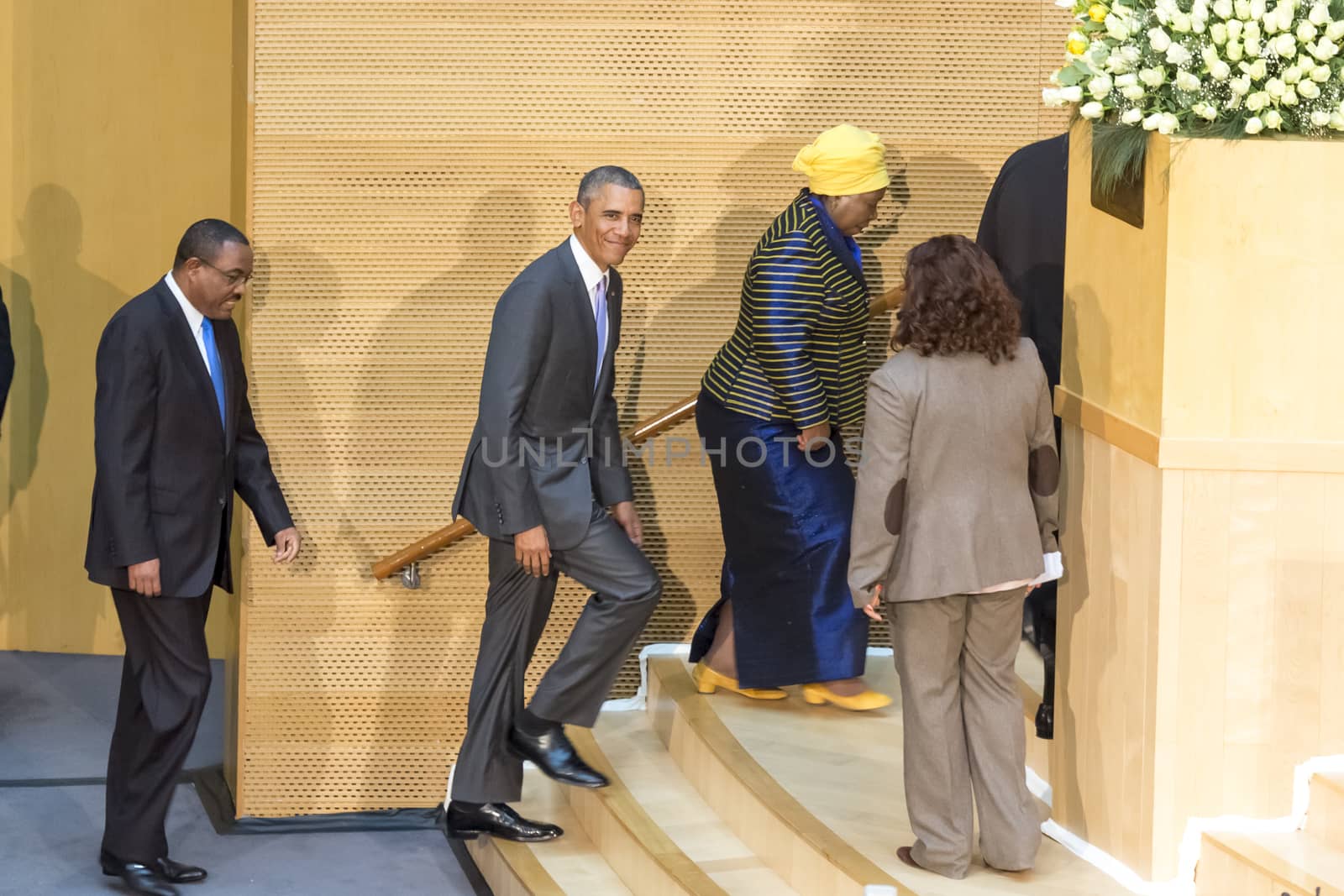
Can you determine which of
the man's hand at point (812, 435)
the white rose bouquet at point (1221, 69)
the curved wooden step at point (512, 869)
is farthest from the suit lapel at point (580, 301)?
the white rose bouquet at point (1221, 69)

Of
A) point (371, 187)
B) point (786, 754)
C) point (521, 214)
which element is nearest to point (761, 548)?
point (786, 754)

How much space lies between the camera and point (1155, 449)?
11.3 feet

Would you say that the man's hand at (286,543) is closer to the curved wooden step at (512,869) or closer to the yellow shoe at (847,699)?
the curved wooden step at (512,869)

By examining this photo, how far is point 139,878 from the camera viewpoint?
4641mm

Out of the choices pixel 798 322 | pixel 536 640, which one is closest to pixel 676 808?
pixel 536 640

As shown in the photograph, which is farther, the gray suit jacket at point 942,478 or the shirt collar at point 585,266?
the shirt collar at point 585,266

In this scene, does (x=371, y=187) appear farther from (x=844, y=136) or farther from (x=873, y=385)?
(x=873, y=385)

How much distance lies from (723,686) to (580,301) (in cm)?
129

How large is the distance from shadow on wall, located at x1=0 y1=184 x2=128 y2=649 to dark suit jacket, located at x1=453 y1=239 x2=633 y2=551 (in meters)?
2.79

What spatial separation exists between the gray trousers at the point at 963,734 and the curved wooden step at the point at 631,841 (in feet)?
1.91

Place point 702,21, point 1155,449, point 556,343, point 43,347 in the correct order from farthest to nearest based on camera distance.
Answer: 1. point 43,347
2. point 702,21
3. point 556,343
4. point 1155,449

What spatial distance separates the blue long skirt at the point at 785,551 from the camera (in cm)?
471

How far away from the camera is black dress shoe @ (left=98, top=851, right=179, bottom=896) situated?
4.64 m

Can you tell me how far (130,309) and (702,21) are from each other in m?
1.93
